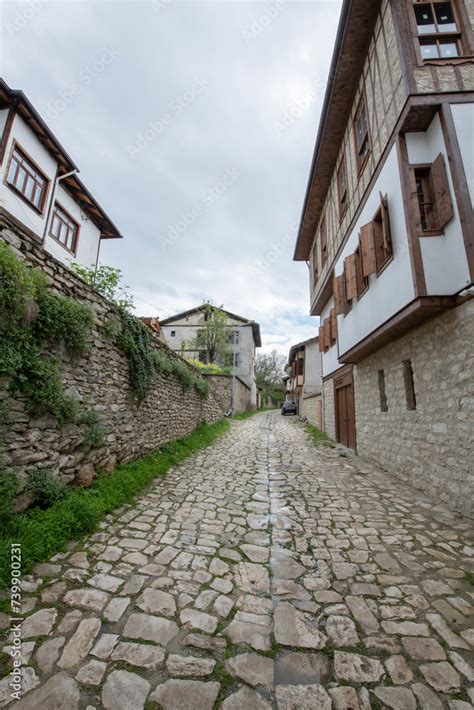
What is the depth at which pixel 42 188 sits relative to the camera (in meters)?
10.0

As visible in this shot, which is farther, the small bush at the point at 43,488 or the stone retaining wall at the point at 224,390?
the stone retaining wall at the point at 224,390

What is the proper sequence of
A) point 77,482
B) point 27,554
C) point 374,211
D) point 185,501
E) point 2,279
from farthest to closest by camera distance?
1. point 374,211
2. point 185,501
3. point 77,482
4. point 2,279
5. point 27,554

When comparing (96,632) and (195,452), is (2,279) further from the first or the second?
(195,452)

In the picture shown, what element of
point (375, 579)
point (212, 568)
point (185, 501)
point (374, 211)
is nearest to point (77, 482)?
point (185, 501)

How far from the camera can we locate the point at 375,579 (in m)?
2.74

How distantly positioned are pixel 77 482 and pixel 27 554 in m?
1.34

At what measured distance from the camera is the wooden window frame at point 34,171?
8.52 meters

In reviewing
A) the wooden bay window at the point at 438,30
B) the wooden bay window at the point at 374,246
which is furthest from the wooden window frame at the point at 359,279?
the wooden bay window at the point at 438,30

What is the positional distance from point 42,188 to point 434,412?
1306 cm

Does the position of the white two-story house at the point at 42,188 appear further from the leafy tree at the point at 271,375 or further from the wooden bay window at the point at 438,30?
the leafy tree at the point at 271,375

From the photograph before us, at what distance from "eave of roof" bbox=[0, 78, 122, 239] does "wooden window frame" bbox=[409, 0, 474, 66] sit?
32.0 feet

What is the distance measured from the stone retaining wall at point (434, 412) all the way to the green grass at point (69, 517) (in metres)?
4.91

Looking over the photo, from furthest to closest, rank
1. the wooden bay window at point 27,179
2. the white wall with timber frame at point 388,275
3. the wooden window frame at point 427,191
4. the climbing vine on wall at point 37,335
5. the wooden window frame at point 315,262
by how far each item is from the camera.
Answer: the wooden window frame at point 315,262, the wooden bay window at point 27,179, the white wall with timber frame at point 388,275, the wooden window frame at point 427,191, the climbing vine on wall at point 37,335

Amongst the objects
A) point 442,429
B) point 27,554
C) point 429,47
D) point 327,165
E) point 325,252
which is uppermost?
point 327,165
